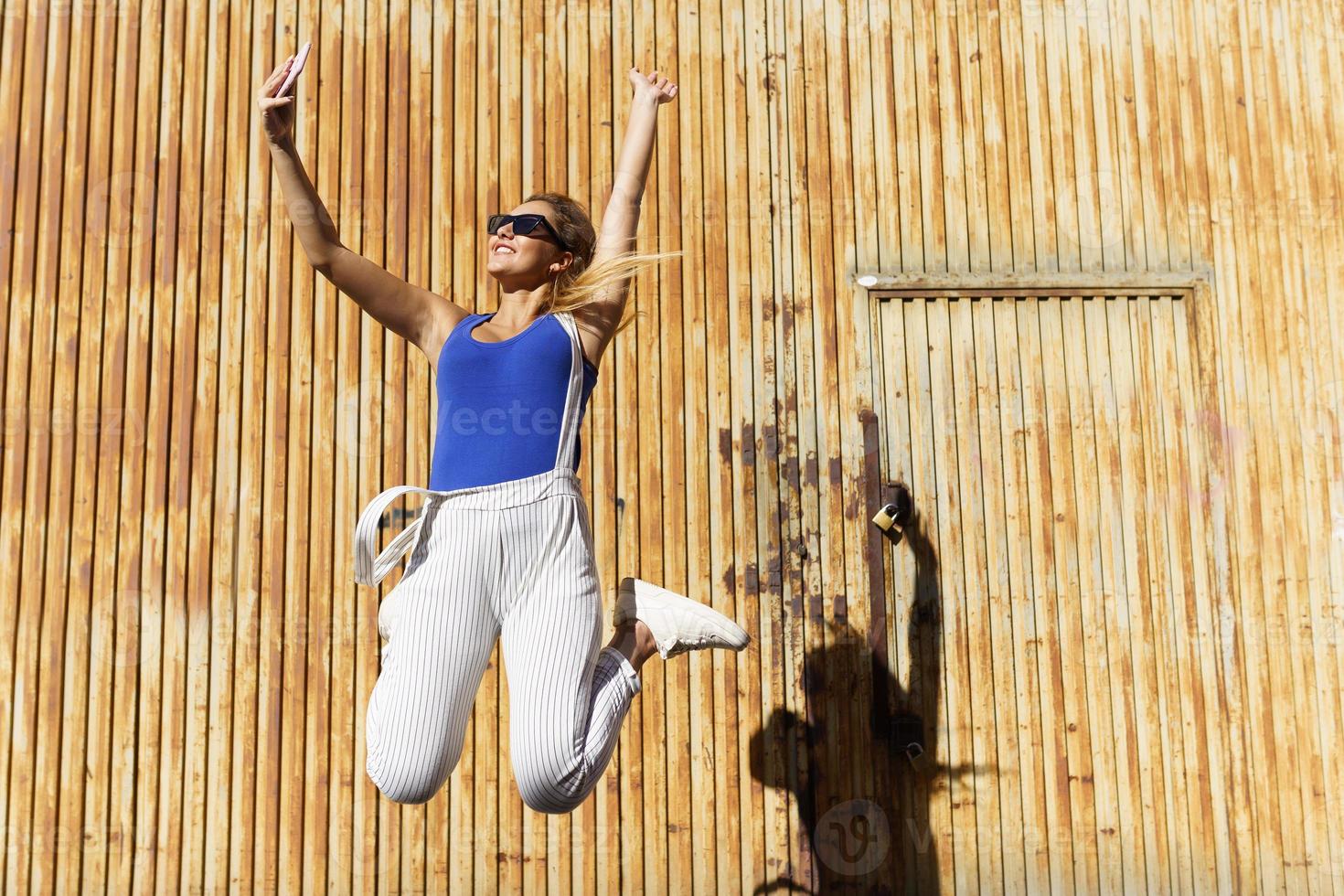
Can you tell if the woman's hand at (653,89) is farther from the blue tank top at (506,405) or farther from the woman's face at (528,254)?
the blue tank top at (506,405)

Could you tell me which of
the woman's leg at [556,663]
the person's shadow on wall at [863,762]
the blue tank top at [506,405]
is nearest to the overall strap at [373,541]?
the blue tank top at [506,405]

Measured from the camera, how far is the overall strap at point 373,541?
2.73m

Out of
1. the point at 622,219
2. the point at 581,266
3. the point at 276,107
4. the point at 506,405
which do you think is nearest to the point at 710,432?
the point at 581,266

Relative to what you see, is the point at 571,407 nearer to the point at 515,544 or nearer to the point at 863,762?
the point at 515,544

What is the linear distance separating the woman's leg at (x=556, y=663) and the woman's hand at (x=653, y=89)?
109cm

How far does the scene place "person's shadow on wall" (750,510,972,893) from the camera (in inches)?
165

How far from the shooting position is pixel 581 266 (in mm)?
3010

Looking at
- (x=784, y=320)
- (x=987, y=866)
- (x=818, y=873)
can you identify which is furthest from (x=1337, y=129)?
(x=818, y=873)

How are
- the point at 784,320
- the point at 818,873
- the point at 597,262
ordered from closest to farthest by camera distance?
the point at 597,262, the point at 818,873, the point at 784,320

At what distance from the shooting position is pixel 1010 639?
4301 millimetres

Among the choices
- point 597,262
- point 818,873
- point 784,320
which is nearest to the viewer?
point 597,262

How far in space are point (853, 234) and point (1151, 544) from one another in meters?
1.65

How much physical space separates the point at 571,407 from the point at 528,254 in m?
0.43

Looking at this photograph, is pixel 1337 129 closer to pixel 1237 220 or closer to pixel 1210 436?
pixel 1237 220
